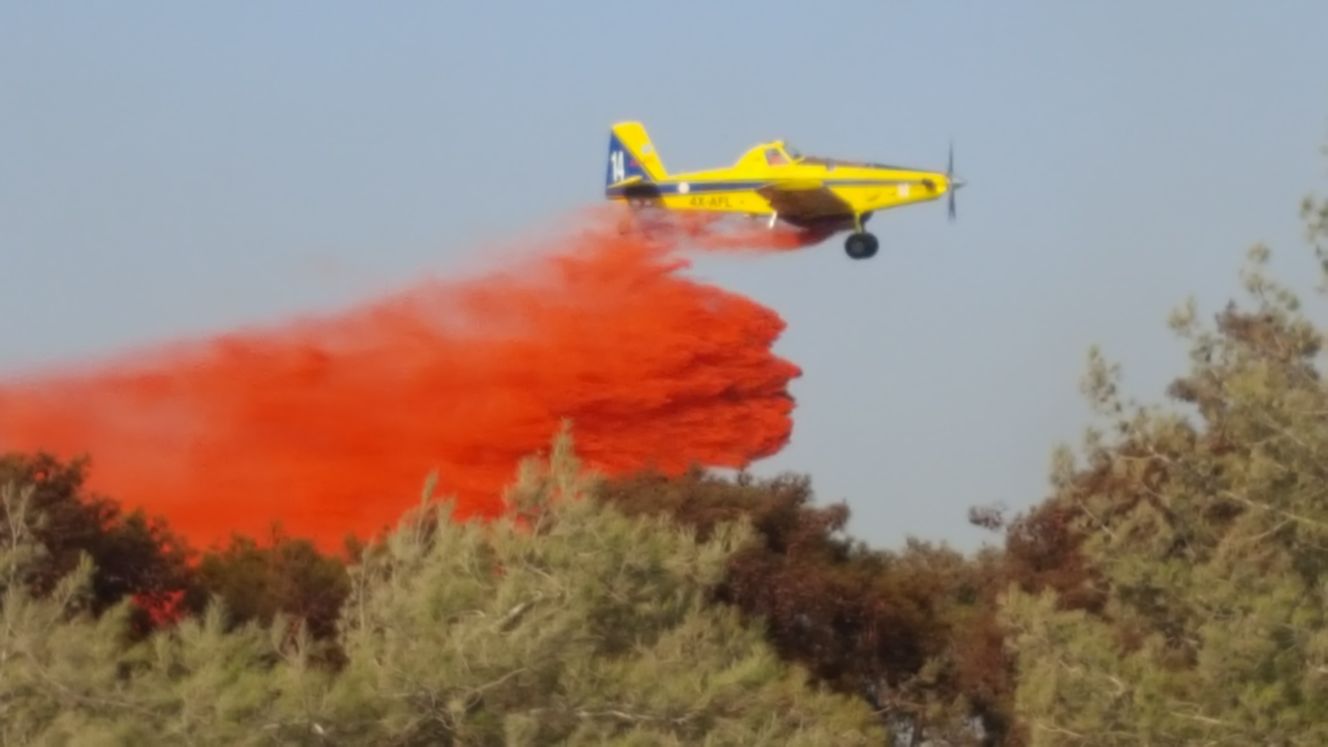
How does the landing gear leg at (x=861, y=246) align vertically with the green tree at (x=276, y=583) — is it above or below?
above

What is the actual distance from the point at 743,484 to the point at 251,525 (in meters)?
11.8

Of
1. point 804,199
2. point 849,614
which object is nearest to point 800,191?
point 804,199

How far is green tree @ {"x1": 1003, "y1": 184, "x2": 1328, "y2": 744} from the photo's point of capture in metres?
21.8

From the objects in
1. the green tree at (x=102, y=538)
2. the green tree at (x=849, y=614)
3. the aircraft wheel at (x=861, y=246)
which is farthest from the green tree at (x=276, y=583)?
the aircraft wheel at (x=861, y=246)

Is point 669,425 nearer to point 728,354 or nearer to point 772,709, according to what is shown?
point 728,354

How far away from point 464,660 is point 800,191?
2712 centimetres

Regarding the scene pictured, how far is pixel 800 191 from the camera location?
45.1 metres

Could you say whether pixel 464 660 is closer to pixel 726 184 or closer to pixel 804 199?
pixel 804 199

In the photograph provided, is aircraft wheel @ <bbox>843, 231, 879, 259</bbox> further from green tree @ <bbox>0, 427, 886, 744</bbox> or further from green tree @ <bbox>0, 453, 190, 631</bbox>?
green tree @ <bbox>0, 427, 886, 744</bbox>

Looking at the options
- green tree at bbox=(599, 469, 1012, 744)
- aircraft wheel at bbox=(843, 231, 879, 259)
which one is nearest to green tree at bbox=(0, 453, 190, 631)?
green tree at bbox=(599, 469, 1012, 744)

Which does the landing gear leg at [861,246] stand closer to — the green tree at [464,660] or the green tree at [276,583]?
the green tree at [276,583]

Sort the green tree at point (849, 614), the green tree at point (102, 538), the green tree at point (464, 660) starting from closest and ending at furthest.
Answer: the green tree at point (464, 660) < the green tree at point (102, 538) < the green tree at point (849, 614)

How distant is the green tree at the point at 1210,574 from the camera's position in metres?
21.8

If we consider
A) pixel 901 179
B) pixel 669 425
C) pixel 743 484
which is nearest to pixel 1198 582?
pixel 743 484
